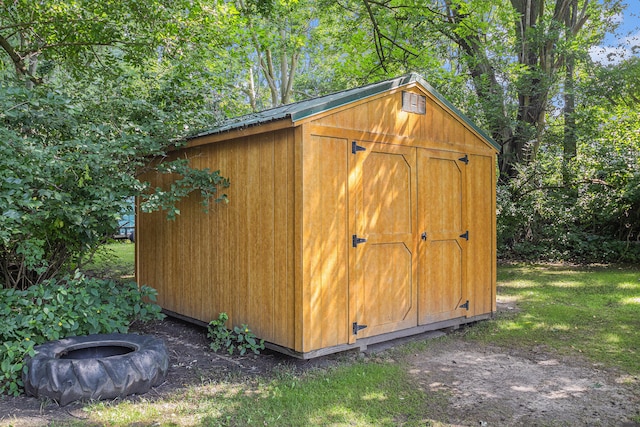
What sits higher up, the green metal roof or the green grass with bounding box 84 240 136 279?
the green metal roof

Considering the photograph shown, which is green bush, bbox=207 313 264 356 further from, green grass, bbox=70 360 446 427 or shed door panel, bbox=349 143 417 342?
shed door panel, bbox=349 143 417 342

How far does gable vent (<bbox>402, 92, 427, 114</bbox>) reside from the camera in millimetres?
5262

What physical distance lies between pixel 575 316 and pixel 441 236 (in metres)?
2.52

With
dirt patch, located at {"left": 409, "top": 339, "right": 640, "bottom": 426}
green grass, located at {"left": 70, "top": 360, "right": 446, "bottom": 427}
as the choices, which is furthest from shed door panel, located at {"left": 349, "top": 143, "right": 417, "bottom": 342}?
green grass, located at {"left": 70, "top": 360, "right": 446, "bottom": 427}

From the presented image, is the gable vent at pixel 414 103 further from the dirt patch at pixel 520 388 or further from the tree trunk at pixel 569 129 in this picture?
the tree trunk at pixel 569 129

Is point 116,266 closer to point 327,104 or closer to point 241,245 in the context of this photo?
point 241,245

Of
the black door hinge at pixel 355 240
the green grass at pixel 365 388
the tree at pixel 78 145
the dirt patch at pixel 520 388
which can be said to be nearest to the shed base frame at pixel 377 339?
the green grass at pixel 365 388

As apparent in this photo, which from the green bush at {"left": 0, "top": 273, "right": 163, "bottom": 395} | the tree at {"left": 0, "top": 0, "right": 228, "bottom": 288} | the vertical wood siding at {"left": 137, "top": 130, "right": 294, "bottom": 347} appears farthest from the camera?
the vertical wood siding at {"left": 137, "top": 130, "right": 294, "bottom": 347}

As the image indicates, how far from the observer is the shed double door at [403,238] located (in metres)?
4.80

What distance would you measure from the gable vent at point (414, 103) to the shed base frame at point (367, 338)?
91.9 inches

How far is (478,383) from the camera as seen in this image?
4172mm

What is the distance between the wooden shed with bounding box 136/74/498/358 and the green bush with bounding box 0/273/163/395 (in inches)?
39.3

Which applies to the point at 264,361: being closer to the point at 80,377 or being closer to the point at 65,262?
the point at 80,377

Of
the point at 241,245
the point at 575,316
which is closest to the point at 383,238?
the point at 241,245
